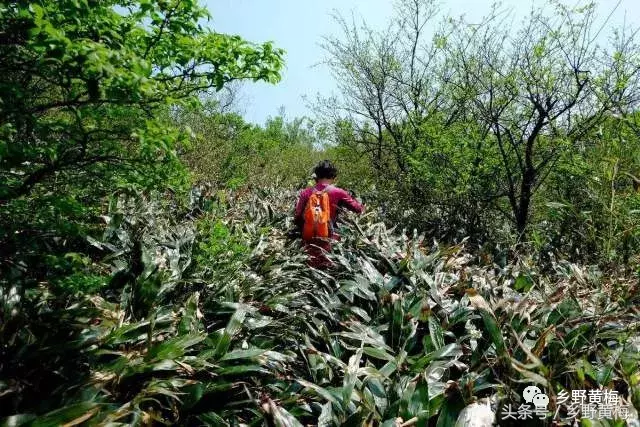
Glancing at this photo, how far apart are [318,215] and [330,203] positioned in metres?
0.21

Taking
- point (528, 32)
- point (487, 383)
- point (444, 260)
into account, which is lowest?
point (487, 383)

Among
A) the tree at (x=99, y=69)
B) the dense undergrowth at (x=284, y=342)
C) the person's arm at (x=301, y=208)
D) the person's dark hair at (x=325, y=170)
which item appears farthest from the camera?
the person's arm at (x=301, y=208)

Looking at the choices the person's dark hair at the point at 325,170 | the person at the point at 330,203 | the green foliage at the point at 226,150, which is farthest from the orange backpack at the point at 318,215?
the green foliage at the point at 226,150

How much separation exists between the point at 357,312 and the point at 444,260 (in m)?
1.80

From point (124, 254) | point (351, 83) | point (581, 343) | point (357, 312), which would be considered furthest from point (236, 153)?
point (581, 343)

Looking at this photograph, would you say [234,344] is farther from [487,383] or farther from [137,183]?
[487,383]

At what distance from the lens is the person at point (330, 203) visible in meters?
5.05

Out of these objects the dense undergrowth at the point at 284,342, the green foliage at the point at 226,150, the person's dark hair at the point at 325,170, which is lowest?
the dense undergrowth at the point at 284,342

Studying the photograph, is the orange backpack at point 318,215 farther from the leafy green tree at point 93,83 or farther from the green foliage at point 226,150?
→ the green foliage at point 226,150

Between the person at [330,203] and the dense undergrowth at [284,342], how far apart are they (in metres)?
0.56

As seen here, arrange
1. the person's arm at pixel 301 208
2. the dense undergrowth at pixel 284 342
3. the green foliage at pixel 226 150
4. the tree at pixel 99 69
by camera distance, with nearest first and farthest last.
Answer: the tree at pixel 99 69, the dense undergrowth at pixel 284 342, the person's arm at pixel 301 208, the green foliage at pixel 226 150

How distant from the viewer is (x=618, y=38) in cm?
583

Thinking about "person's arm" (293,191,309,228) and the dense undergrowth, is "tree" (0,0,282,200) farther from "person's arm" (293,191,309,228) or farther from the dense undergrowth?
"person's arm" (293,191,309,228)

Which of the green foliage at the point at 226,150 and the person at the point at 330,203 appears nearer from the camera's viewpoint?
the person at the point at 330,203
